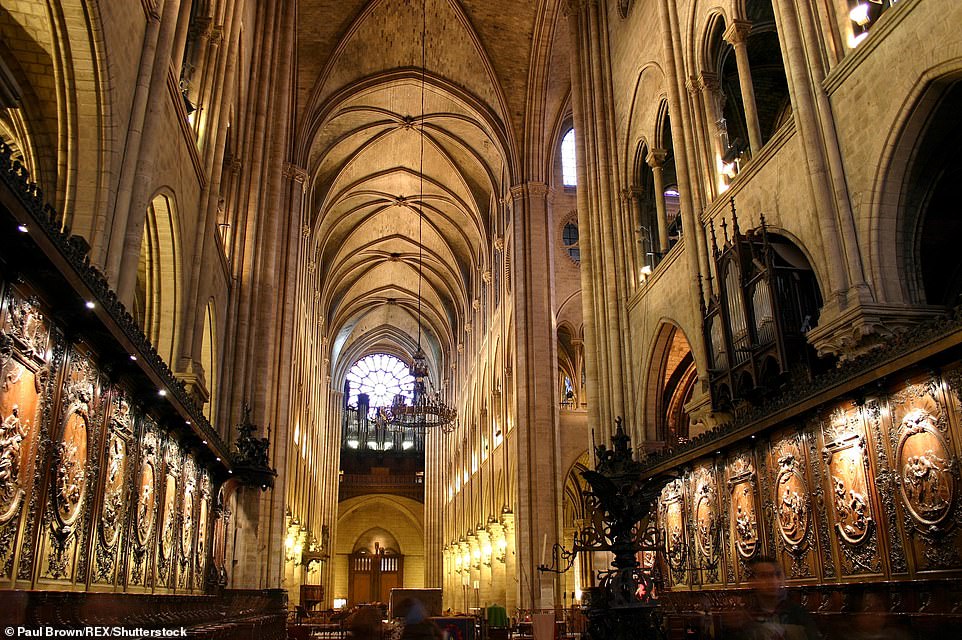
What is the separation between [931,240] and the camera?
10.4 metres

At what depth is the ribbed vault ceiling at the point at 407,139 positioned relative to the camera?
24.6m

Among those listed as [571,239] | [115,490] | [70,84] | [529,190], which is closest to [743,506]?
[115,490]

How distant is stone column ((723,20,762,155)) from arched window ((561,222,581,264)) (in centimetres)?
1474

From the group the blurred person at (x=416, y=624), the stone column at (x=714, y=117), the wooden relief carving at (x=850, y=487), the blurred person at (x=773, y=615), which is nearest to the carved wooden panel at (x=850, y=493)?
the wooden relief carving at (x=850, y=487)

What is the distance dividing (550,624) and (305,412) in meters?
20.8

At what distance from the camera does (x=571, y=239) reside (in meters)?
27.1

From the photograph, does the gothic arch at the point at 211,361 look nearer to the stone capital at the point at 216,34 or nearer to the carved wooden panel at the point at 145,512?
the stone capital at the point at 216,34

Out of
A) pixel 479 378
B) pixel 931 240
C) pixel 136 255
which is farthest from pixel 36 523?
pixel 479 378

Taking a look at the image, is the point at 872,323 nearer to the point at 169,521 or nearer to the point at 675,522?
the point at 675,522

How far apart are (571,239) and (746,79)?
1549 centimetres

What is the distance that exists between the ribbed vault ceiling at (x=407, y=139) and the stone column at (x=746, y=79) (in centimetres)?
1303

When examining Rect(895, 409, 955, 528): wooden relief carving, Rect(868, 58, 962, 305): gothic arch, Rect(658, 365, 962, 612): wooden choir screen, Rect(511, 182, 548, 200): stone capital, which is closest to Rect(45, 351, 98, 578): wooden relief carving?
Rect(658, 365, 962, 612): wooden choir screen

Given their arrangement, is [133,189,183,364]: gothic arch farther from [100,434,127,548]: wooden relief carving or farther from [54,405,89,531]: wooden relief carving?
[54,405,89,531]: wooden relief carving

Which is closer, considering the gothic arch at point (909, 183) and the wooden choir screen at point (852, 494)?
the wooden choir screen at point (852, 494)
